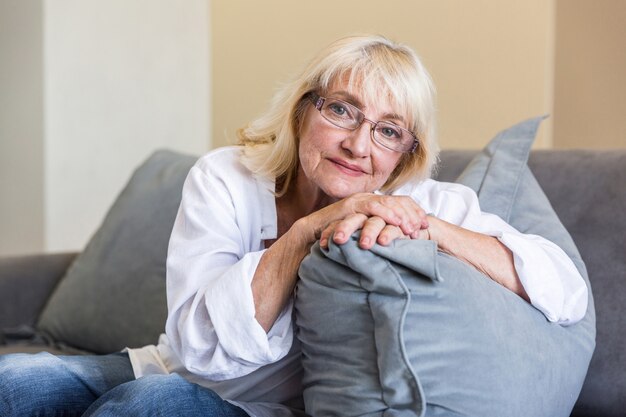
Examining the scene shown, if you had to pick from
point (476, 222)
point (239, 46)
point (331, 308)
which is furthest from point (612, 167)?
point (239, 46)

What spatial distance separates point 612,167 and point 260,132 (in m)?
0.76

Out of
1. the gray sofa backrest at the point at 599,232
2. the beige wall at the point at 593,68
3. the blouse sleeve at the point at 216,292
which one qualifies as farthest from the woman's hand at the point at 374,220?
the beige wall at the point at 593,68

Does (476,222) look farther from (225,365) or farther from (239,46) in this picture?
(239,46)

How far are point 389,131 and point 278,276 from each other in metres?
0.39

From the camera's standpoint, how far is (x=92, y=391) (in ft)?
5.16

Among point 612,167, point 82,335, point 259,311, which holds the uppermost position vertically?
point 612,167

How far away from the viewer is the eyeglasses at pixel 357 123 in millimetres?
1569

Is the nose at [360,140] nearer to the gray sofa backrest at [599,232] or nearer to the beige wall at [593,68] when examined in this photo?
the gray sofa backrest at [599,232]

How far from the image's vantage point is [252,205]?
1645mm

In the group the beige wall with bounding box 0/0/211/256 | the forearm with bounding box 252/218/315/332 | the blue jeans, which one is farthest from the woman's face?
the beige wall with bounding box 0/0/211/256

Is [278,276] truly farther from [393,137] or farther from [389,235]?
[393,137]

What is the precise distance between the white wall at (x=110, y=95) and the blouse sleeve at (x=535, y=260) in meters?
2.13

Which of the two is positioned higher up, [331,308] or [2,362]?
[331,308]

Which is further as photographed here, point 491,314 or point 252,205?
point 252,205
